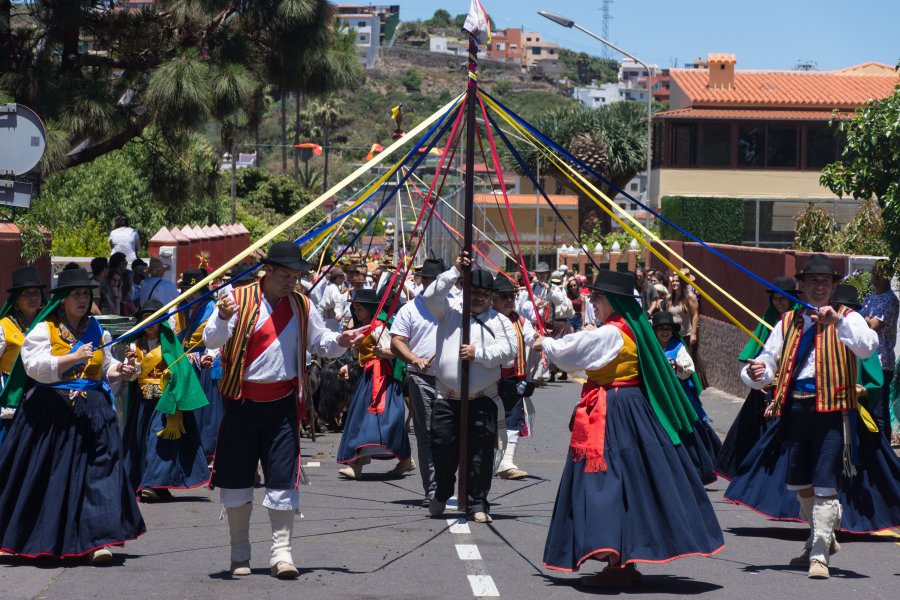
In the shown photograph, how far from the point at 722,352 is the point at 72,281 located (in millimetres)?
15187

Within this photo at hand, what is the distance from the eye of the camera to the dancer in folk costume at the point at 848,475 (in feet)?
27.6

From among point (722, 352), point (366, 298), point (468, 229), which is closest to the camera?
point (468, 229)

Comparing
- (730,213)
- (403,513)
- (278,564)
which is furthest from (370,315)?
(730,213)

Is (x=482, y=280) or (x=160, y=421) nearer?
(x=482, y=280)

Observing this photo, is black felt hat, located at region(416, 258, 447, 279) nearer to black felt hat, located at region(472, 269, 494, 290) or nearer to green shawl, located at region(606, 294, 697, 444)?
black felt hat, located at region(472, 269, 494, 290)

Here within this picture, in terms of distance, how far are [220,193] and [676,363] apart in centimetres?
880

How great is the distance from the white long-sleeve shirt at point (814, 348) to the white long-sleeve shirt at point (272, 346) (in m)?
2.65

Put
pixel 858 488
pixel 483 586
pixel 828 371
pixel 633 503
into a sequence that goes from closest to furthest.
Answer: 1. pixel 633 503
2. pixel 483 586
3. pixel 828 371
4. pixel 858 488

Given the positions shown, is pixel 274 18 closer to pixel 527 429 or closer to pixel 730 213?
pixel 527 429

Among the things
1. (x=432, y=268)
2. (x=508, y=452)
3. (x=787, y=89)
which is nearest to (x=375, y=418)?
(x=508, y=452)

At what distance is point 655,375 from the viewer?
7.70 meters

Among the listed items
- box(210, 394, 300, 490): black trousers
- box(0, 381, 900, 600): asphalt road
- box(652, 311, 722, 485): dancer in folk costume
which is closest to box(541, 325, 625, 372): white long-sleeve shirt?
box(0, 381, 900, 600): asphalt road

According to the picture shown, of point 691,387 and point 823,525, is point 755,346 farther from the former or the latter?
point 823,525

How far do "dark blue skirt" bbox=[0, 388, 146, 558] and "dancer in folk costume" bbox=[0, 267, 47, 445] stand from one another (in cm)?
38
